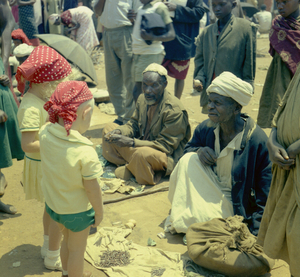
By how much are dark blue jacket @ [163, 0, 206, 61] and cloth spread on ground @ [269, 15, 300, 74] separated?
2.20m

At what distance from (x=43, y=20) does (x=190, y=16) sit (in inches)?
273

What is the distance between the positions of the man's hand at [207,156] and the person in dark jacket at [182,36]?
3.37m

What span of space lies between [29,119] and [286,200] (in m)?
1.99

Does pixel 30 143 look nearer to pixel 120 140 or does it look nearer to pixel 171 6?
pixel 120 140

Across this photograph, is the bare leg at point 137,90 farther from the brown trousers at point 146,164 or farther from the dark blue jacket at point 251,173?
the dark blue jacket at point 251,173

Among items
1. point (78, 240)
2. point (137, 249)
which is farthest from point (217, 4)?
point (78, 240)

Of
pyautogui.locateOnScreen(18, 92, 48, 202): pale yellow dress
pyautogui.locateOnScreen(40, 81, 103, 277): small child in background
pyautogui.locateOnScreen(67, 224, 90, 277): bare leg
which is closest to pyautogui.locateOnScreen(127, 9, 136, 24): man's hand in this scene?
pyautogui.locateOnScreen(18, 92, 48, 202): pale yellow dress

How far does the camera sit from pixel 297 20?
4.36 m

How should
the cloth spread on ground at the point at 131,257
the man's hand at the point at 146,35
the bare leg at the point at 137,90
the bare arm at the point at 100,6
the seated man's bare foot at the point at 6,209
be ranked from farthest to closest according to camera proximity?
the bare arm at the point at 100,6
the bare leg at the point at 137,90
the man's hand at the point at 146,35
the seated man's bare foot at the point at 6,209
the cloth spread on ground at the point at 131,257

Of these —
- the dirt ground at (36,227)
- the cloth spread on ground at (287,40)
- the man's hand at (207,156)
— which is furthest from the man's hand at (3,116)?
the cloth spread on ground at (287,40)

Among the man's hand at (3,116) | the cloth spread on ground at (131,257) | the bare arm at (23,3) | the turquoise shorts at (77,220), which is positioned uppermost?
the bare arm at (23,3)

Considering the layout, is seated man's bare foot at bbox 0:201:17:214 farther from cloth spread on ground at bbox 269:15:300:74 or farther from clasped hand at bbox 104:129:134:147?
cloth spread on ground at bbox 269:15:300:74

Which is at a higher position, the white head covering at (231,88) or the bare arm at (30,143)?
the white head covering at (231,88)

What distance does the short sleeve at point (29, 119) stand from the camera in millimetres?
3005
